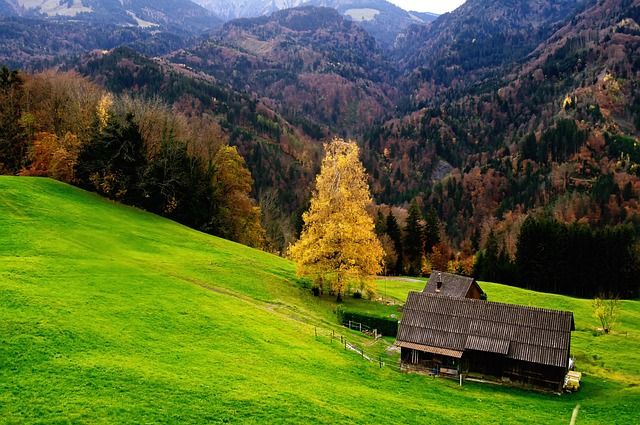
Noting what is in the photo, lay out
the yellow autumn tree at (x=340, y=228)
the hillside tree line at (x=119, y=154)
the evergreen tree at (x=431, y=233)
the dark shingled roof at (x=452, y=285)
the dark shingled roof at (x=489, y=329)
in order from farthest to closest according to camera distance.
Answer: the evergreen tree at (x=431, y=233) < the hillside tree line at (x=119, y=154) < the dark shingled roof at (x=452, y=285) < the yellow autumn tree at (x=340, y=228) < the dark shingled roof at (x=489, y=329)

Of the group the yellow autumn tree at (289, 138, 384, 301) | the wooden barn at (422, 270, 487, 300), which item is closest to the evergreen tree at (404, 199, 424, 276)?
the wooden barn at (422, 270, 487, 300)

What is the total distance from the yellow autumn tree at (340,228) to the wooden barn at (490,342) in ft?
36.5

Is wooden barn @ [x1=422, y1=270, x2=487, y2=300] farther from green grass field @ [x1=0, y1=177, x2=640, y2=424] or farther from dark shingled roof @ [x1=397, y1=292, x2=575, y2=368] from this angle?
dark shingled roof @ [x1=397, y1=292, x2=575, y2=368]

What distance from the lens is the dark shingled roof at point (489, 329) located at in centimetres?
4147

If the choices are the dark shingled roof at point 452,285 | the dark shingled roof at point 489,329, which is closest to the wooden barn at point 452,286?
the dark shingled roof at point 452,285

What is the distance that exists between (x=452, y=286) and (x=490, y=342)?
22.3 meters

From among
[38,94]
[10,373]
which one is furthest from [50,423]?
[38,94]

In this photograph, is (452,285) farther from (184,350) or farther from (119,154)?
(119,154)

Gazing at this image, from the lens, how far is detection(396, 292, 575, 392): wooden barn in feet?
135

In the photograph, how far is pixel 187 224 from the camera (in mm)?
81062

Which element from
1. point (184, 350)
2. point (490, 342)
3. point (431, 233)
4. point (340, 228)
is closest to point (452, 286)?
point (340, 228)

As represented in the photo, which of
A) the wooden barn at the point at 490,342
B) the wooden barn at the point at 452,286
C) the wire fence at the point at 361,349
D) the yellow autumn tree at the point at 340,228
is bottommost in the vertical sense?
the wire fence at the point at 361,349

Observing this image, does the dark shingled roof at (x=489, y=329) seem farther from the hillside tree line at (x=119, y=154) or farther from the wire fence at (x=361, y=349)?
the hillside tree line at (x=119, y=154)

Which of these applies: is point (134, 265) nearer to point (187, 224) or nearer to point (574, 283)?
point (187, 224)
